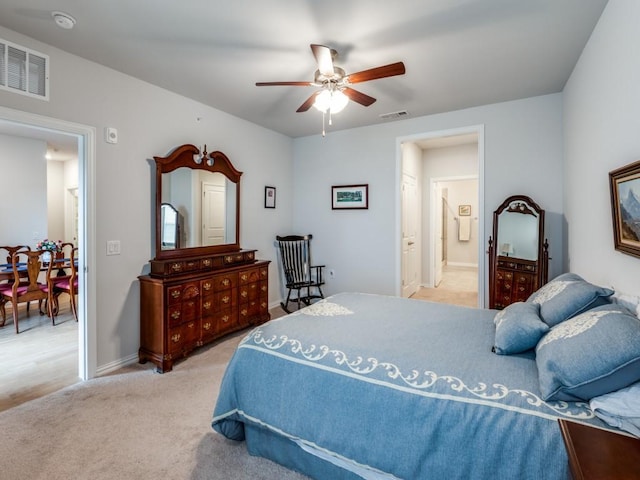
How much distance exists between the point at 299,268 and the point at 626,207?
149 inches

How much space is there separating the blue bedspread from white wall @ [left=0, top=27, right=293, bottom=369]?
1.73 m

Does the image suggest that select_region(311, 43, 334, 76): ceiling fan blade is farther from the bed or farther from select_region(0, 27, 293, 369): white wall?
select_region(0, 27, 293, 369): white wall

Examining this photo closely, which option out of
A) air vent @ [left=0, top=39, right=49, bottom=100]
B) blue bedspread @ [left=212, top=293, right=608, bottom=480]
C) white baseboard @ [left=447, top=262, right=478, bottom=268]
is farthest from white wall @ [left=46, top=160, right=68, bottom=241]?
white baseboard @ [left=447, top=262, right=478, bottom=268]

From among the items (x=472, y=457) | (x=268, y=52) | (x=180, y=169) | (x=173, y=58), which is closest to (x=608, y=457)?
(x=472, y=457)

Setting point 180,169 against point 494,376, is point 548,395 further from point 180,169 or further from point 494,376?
point 180,169

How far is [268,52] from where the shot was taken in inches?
102

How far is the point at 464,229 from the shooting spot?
8977 mm

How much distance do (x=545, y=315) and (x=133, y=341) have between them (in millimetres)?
3352

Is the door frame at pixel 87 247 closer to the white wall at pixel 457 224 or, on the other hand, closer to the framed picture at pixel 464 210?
the white wall at pixel 457 224

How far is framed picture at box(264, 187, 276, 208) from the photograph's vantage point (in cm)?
474

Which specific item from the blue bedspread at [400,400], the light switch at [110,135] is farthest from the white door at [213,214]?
the blue bedspread at [400,400]

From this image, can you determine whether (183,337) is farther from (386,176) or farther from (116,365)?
(386,176)

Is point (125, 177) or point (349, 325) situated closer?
point (349, 325)

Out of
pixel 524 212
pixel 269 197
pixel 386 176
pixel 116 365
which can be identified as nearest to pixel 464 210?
pixel 386 176
